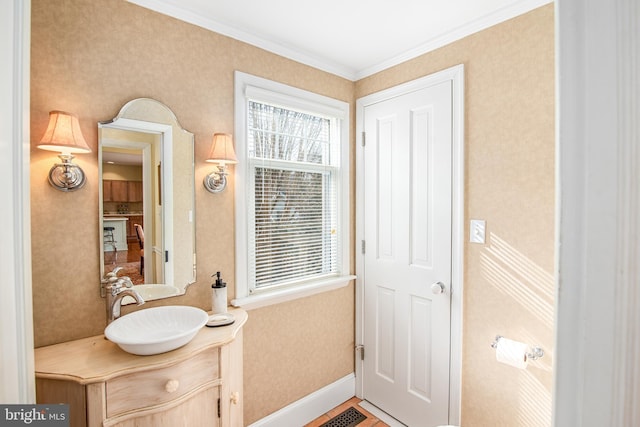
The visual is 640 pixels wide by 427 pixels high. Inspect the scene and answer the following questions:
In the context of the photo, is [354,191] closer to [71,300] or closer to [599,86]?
[71,300]

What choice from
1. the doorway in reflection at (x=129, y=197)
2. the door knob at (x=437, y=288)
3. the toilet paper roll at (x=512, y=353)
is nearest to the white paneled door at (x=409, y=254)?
the door knob at (x=437, y=288)

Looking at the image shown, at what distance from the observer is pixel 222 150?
68.2 inches

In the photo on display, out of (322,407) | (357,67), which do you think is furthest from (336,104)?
(322,407)

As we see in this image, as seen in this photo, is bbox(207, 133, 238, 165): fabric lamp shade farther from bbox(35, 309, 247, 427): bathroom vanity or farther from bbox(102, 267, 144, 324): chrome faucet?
bbox(35, 309, 247, 427): bathroom vanity

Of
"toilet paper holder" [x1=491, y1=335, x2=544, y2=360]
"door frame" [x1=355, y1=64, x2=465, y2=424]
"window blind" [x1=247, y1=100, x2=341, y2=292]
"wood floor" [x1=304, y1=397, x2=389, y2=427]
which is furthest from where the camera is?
"wood floor" [x1=304, y1=397, x2=389, y2=427]

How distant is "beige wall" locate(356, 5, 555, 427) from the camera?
1.53 meters

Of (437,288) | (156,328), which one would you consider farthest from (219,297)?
(437,288)

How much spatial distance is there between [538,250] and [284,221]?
148cm

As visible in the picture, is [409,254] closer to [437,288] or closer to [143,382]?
[437,288]

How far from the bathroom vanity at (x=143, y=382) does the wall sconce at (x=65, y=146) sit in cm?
71

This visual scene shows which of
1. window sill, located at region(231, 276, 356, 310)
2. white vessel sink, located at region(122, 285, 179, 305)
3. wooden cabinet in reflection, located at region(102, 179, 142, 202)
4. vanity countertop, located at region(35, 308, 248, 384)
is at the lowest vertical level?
vanity countertop, located at region(35, 308, 248, 384)

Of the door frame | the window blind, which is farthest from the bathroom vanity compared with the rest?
the door frame

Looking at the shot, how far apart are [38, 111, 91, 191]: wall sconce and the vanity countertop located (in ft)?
2.25

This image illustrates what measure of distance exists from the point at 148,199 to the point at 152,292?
482mm
